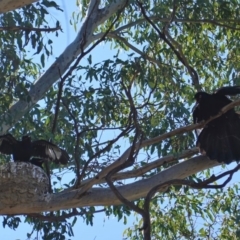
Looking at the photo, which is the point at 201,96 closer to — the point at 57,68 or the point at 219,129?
the point at 219,129

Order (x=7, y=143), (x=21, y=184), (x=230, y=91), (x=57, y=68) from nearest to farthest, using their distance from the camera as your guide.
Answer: (x=230, y=91)
(x=21, y=184)
(x=7, y=143)
(x=57, y=68)

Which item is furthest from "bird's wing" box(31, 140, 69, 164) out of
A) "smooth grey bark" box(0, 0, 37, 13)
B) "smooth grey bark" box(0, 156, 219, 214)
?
"smooth grey bark" box(0, 0, 37, 13)

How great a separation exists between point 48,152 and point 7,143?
1.63 feet

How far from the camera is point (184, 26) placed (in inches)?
413

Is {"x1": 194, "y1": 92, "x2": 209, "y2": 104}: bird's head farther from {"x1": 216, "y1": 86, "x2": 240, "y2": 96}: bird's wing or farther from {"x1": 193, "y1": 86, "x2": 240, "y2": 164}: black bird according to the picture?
{"x1": 216, "y1": 86, "x2": 240, "y2": 96}: bird's wing

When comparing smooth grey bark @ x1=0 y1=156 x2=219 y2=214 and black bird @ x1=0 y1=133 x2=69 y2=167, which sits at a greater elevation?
black bird @ x1=0 y1=133 x2=69 y2=167

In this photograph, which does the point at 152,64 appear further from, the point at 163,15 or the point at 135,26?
the point at 135,26

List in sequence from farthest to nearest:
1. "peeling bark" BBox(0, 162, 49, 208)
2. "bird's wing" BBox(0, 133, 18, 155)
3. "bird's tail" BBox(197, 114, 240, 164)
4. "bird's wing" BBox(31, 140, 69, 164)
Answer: "bird's wing" BBox(0, 133, 18, 155)
"bird's wing" BBox(31, 140, 69, 164)
"peeling bark" BBox(0, 162, 49, 208)
"bird's tail" BBox(197, 114, 240, 164)

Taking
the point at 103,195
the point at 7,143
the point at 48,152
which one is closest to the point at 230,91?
the point at 103,195

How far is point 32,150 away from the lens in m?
7.90

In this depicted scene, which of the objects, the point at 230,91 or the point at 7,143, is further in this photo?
the point at 7,143

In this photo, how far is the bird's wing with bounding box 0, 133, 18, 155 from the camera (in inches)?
312

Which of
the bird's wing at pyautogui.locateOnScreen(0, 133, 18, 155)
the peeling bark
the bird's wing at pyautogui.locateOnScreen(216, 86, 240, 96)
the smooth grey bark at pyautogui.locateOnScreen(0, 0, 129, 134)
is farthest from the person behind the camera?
the smooth grey bark at pyautogui.locateOnScreen(0, 0, 129, 134)

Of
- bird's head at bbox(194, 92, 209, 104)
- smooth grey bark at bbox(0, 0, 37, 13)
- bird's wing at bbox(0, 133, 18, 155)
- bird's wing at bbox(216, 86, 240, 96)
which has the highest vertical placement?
smooth grey bark at bbox(0, 0, 37, 13)
